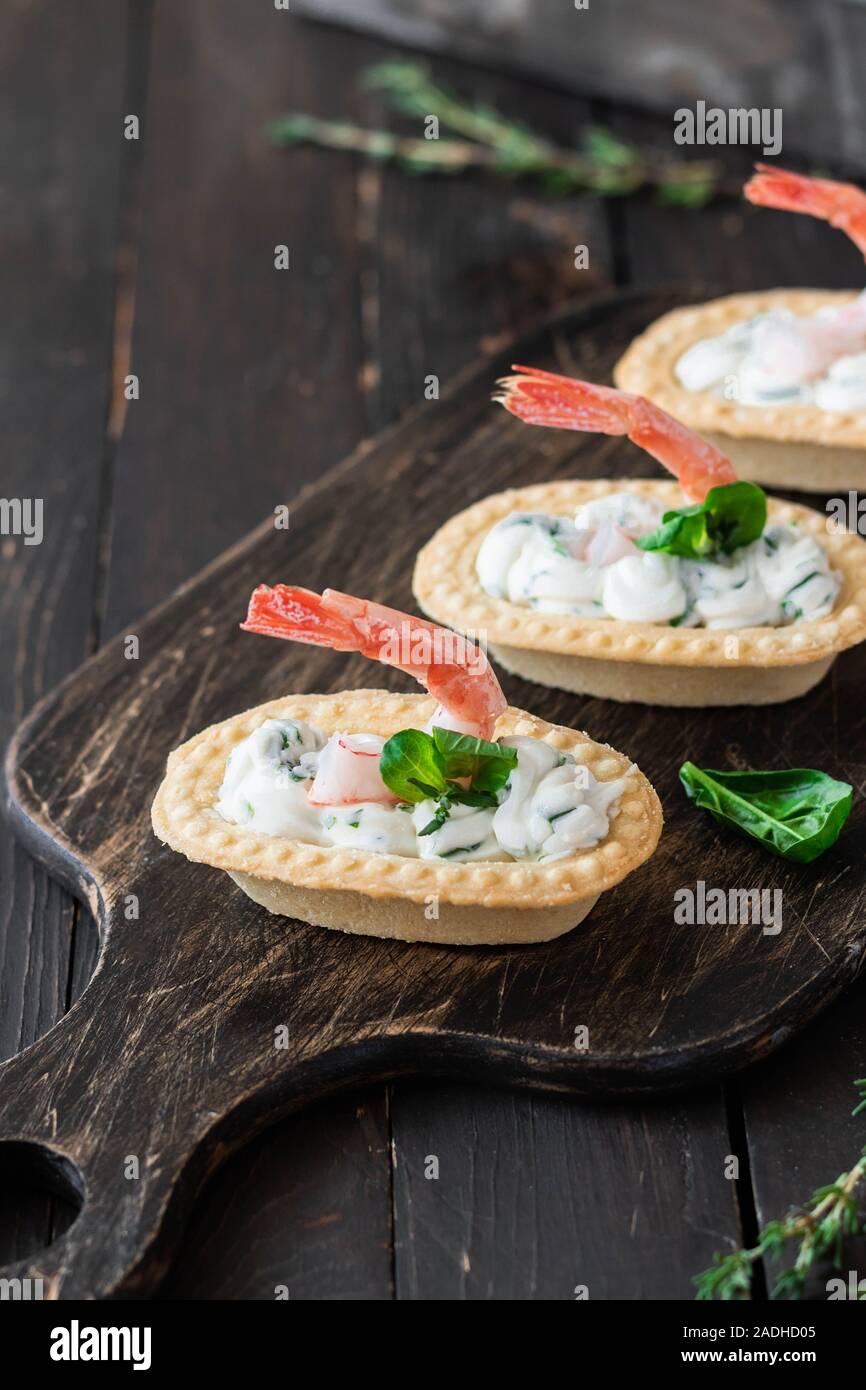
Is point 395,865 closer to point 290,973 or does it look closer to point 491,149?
point 290,973

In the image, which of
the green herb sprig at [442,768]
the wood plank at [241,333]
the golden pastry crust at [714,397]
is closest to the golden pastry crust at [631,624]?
the golden pastry crust at [714,397]

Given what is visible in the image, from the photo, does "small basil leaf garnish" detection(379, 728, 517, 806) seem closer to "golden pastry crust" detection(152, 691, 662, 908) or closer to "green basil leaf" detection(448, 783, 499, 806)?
"green basil leaf" detection(448, 783, 499, 806)

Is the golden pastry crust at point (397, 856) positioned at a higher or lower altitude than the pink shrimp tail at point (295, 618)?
lower

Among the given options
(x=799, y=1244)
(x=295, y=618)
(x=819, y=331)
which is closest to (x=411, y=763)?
(x=295, y=618)

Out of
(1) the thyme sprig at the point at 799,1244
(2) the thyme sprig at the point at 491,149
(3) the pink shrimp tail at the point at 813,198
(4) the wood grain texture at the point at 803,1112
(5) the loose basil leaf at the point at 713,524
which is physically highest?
(2) the thyme sprig at the point at 491,149

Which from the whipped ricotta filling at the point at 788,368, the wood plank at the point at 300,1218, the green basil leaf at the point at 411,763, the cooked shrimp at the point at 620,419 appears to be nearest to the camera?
the wood plank at the point at 300,1218

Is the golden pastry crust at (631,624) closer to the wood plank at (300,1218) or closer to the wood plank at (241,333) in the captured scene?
the wood plank at (241,333)

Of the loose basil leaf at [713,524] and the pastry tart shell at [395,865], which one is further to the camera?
the loose basil leaf at [713,524]
